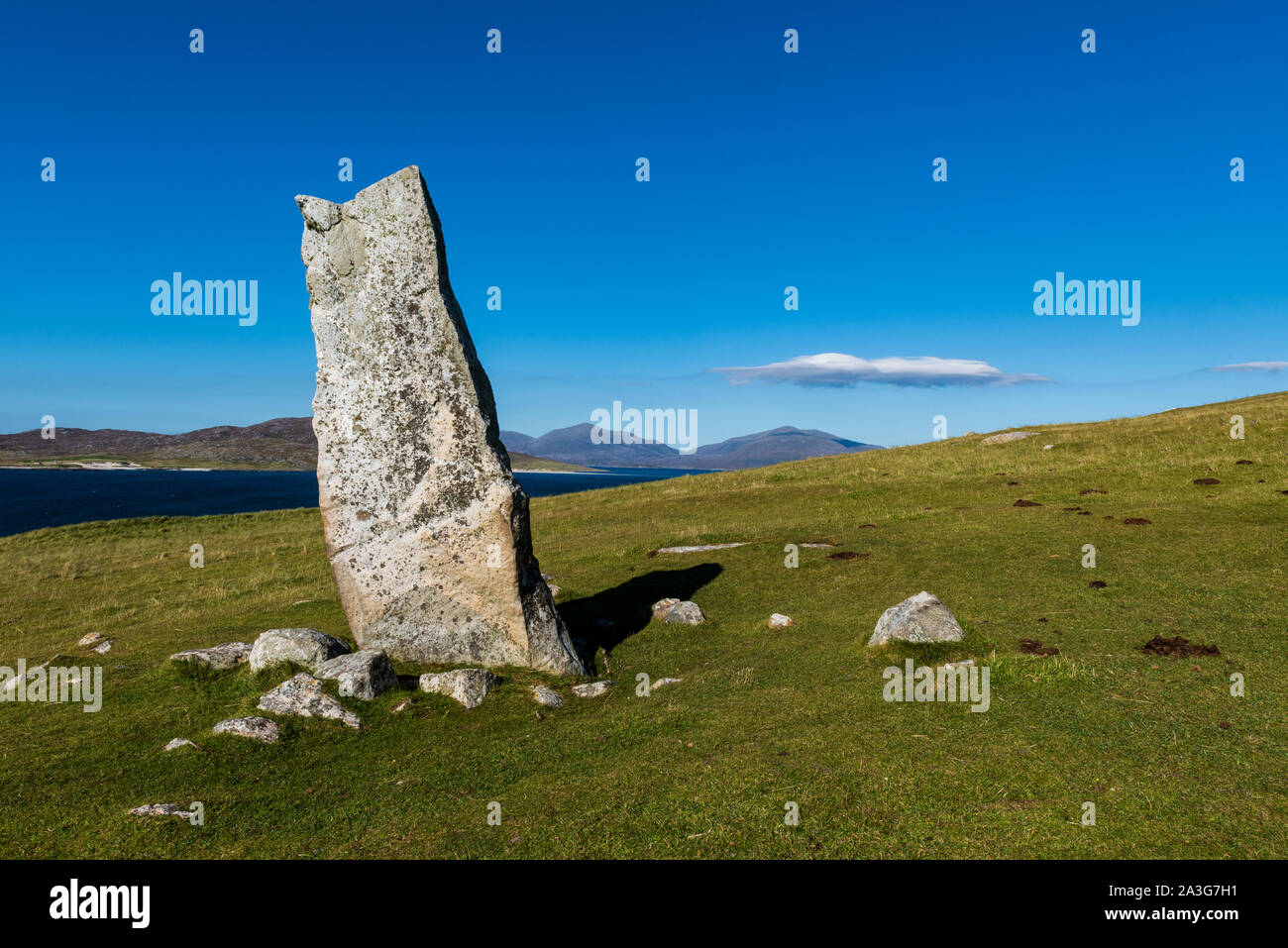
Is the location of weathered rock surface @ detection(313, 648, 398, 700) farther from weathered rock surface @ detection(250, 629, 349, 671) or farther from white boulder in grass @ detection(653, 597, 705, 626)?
white boulder in grass @ detection(653, 597, 705, 626)

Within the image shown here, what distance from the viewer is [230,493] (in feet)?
445

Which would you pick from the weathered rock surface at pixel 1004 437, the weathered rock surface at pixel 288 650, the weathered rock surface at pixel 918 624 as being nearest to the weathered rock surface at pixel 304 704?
the weathered rock surface at pixel 288 650

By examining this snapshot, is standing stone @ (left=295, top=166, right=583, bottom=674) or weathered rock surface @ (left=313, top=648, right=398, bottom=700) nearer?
weathered rock surface @ (left=313, top=648, right=398, bottom=700)

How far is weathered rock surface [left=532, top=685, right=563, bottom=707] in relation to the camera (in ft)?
41.6

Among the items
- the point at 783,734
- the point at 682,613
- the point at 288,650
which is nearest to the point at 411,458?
the point at 288,650

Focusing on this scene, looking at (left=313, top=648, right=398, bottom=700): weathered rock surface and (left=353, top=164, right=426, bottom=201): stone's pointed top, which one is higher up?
(left=353, top=164, right=426, bottom=201): stone's pointed top

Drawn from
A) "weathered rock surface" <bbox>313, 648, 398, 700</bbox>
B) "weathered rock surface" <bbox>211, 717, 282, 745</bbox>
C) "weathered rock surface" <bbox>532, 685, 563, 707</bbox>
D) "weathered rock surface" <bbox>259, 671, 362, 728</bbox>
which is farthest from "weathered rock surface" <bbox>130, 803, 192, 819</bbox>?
"weathered rock surface" <bbox>532, 685, 563, 707</bbox>

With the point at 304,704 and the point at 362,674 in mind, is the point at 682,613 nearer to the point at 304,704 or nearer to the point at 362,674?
the point at 362,674

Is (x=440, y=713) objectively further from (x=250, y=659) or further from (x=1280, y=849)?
(x=1280, y=849)

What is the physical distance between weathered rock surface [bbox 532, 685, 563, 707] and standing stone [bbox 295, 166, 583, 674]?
113 cm
